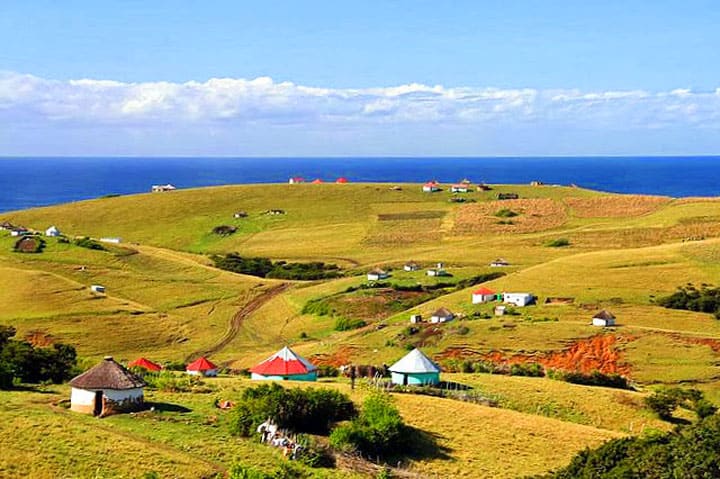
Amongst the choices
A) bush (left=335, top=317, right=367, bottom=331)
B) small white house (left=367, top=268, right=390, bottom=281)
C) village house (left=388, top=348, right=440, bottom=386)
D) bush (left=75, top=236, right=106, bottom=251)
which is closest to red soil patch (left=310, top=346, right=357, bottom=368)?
bush (left=335, top=317, right=367, bottom=331)

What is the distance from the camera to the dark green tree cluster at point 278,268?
389ft

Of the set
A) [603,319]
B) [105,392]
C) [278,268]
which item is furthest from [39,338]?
[603,319]

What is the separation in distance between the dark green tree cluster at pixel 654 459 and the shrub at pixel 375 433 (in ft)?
23.4

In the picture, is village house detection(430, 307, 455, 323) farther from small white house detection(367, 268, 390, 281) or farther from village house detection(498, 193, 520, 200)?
village house detection(498, 193, 520, 200)

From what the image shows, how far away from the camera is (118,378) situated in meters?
44.7

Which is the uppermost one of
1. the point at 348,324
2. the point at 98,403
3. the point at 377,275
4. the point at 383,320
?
the point at 98,403

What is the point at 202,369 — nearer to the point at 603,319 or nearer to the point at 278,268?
the point at 603,319

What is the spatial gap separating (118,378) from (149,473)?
30.0 ft

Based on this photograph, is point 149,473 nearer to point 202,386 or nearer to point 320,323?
point 202,386

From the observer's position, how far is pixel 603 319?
76250 mm

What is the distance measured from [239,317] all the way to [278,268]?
90.6ft

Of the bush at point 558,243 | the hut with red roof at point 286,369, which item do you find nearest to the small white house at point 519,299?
the hut with red roof at point 286,369

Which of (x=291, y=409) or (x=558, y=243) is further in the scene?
(x=558, y=243)

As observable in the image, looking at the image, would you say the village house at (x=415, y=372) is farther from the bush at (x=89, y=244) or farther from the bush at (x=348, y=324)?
the bush at (x=89, y=244)
